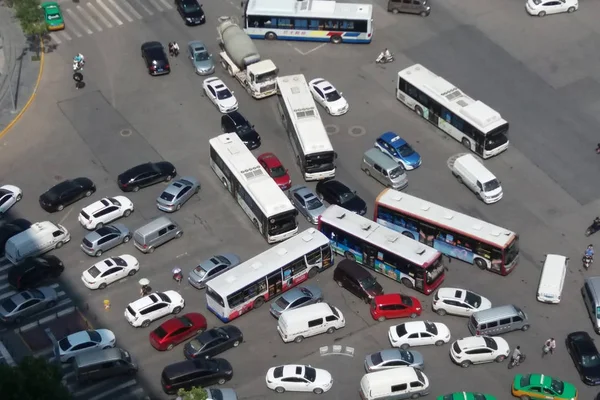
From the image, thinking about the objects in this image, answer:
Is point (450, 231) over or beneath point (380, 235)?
beneath

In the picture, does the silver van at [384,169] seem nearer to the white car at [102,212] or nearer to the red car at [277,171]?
the red car at [277,171]

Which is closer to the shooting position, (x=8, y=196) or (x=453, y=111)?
(x=8, y=196)

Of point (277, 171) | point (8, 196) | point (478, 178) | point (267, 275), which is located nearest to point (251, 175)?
point (277, 171)

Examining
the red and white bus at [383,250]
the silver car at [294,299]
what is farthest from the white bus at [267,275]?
the red and white bus at [383,250]

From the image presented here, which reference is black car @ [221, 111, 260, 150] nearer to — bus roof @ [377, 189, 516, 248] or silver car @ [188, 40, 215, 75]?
silver car @ [188, 40, 215, 75]

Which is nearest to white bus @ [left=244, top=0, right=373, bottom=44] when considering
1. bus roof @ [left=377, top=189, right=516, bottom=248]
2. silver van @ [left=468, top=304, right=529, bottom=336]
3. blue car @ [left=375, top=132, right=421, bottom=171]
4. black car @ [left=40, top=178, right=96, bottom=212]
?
blue car @ [left=375, top=132, right=421, bottom=171]

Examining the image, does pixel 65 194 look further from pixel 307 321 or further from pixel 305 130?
pixel 307 321
